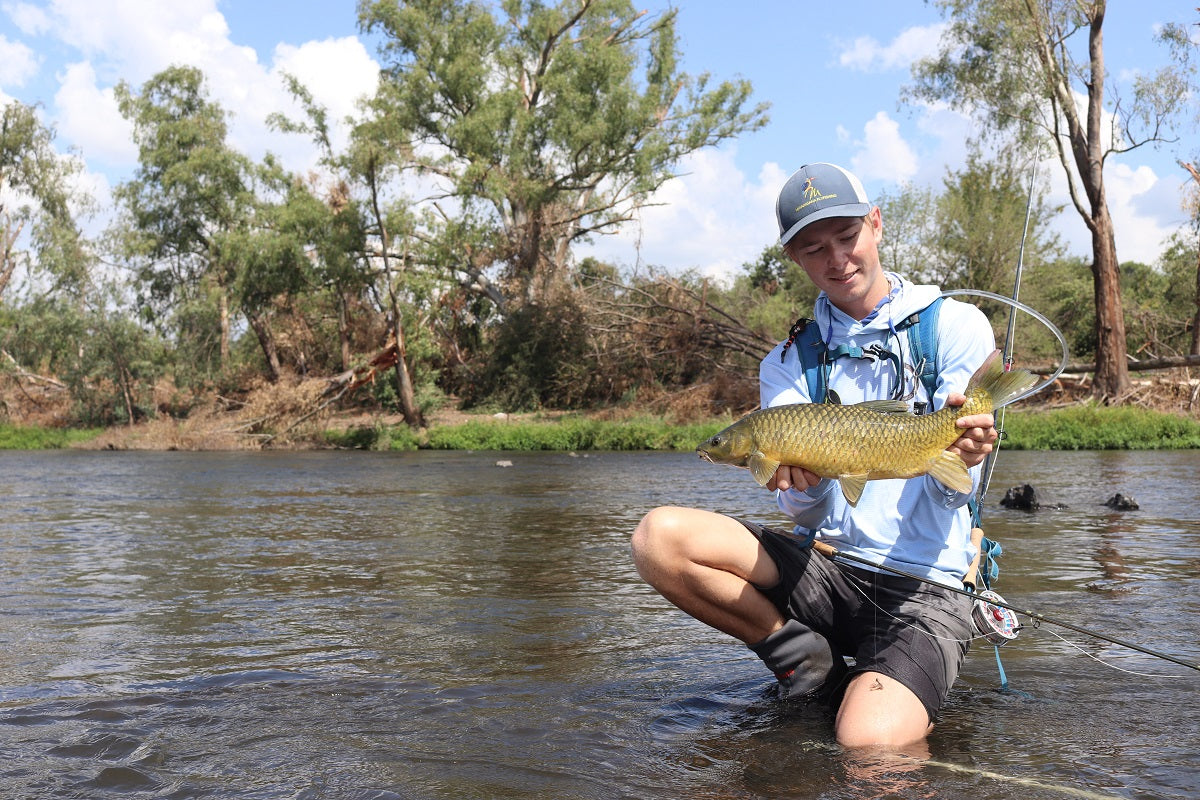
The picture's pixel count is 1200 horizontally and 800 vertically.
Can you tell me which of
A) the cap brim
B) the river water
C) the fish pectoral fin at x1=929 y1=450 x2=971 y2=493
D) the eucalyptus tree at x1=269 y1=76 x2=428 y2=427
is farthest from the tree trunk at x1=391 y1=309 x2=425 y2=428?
the fish pectoral fin at x1=929 y1=450 x2=971 y2=493

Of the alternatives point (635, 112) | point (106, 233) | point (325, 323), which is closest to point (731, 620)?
point (635, 112)

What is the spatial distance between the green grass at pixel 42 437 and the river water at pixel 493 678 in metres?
21.1

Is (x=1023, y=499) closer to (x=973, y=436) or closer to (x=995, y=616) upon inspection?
(x=995, y=616)

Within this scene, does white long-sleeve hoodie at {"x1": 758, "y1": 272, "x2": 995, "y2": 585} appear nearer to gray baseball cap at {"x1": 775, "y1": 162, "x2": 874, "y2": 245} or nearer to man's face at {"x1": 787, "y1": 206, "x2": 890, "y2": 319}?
man's face at {"x1": 787, "y1": 206, "x2": 890, "y2": 319}

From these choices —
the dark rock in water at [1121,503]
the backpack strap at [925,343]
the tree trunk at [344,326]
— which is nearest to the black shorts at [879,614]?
the backpack strap at [925,343]

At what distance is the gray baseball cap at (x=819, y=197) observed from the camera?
3.83m

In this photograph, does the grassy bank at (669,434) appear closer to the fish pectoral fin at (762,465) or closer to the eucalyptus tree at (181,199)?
the eucalyptus tree at (181,199)

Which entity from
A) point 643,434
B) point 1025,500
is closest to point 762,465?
point 1025,500

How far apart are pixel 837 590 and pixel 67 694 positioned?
3.19m

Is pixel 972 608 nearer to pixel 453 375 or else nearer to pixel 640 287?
pixel 640 287

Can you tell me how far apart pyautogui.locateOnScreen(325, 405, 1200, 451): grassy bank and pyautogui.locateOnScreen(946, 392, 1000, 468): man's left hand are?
17224 mm

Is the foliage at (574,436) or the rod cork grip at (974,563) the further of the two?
the foliage at (574,436)

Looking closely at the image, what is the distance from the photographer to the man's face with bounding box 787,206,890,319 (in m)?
3.90

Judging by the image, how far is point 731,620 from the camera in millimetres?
4230
